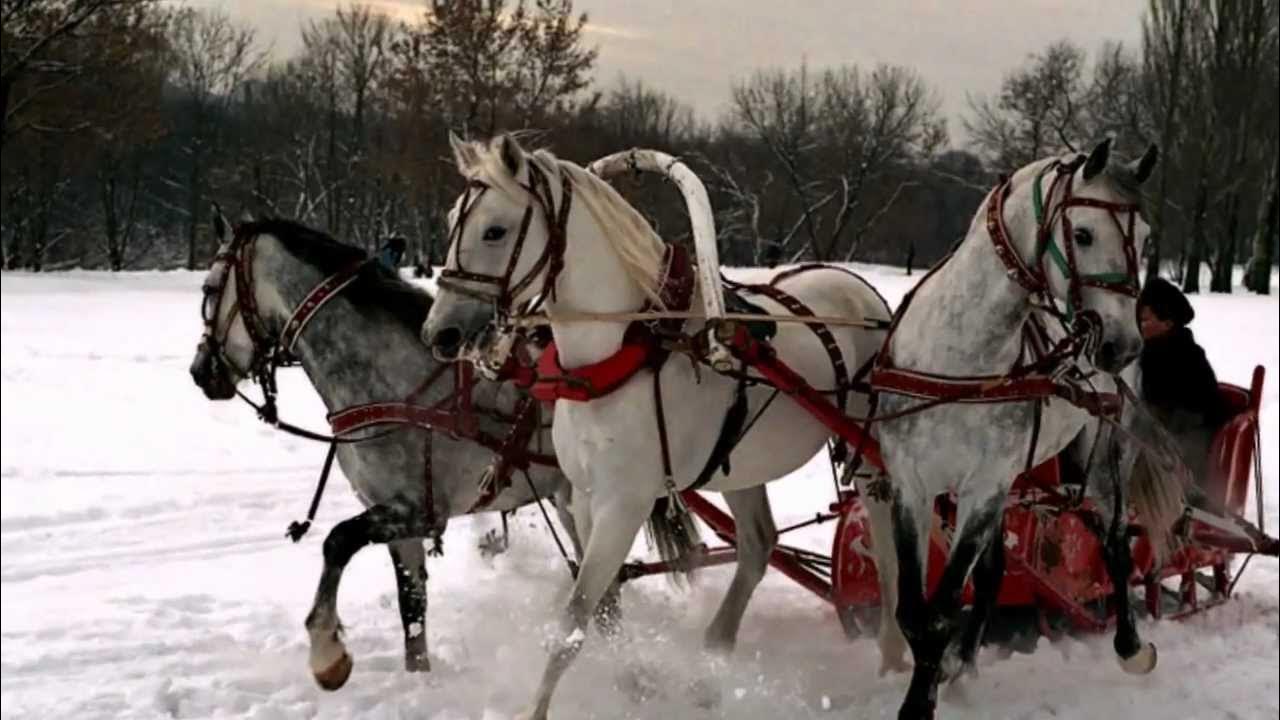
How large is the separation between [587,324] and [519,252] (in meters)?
0.34

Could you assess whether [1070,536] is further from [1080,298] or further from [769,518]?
[1080,298]

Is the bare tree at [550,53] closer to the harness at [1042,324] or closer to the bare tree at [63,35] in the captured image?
the harness at [1042,324]

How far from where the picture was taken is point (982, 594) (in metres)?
4.01

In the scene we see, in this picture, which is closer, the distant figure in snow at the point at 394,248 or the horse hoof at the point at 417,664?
the horse hoof at the point at 417,664

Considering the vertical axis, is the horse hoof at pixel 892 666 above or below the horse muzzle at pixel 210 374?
below

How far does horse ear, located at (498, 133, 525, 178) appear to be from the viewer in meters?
3.15

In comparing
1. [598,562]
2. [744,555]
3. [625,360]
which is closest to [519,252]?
[625,360]

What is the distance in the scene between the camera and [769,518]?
15.7 feet

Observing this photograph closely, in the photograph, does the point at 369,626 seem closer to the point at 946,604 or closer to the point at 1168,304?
the point at 946,604

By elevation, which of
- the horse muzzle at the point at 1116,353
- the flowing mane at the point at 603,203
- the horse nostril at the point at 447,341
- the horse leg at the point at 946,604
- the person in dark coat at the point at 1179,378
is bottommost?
the horse leg at the point at 946,604

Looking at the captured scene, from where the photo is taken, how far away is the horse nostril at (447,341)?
3193mm

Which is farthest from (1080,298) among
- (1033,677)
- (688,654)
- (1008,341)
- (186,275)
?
(186,275)

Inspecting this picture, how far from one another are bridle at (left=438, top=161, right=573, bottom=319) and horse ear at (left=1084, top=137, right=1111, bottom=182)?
146 centimetres

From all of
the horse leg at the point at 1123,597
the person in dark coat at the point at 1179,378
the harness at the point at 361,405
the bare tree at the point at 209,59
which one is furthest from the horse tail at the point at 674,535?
the bare tree at the point at 209,59
